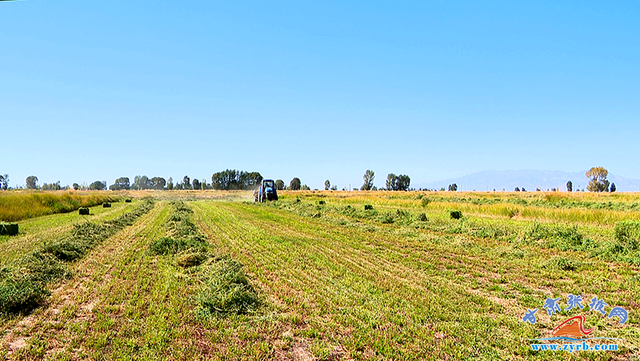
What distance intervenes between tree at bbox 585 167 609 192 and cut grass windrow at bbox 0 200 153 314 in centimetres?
10610

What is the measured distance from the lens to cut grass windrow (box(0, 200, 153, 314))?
563 cm

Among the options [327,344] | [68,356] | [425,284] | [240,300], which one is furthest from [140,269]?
[425,284]

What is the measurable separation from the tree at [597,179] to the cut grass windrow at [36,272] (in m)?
106

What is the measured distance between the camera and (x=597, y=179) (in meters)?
91.2

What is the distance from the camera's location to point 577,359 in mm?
4156

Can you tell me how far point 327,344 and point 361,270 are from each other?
12.7ft

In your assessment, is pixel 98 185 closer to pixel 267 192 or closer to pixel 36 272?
pixel 267 192

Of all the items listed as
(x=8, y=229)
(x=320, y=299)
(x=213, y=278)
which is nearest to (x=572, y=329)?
(x=320, y=299)

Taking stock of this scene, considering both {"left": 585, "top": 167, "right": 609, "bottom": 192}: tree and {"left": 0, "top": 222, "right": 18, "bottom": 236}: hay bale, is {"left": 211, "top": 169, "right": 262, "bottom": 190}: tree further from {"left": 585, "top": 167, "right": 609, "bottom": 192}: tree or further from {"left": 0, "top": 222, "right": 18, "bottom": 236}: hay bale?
{"left": 0, "top": 222, "right": 18, "bottom": 236}: hay bale

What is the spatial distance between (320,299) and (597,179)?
11067 cm

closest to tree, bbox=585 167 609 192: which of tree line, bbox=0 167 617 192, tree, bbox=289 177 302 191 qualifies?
tree line, bbox=0 167 617 192

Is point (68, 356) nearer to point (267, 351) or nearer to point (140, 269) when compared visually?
point (267, 351)

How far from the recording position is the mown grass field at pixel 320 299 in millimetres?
4391

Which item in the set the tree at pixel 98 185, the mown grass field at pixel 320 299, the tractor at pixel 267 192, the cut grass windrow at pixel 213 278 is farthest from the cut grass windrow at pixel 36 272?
the tree at pixel 98 185
